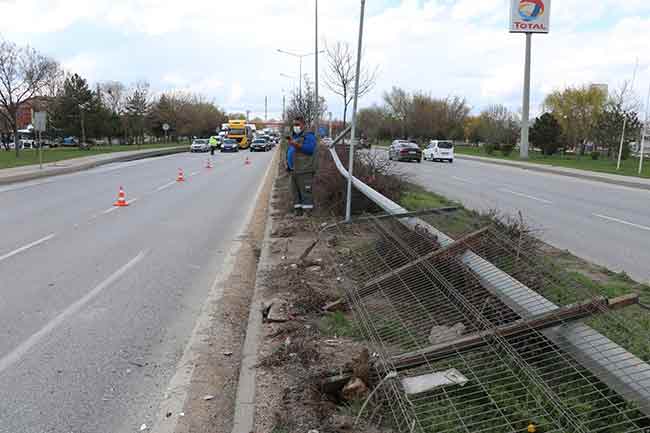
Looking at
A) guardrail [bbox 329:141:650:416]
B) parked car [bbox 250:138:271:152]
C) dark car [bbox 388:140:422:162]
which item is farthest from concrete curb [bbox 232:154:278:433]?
parked car [bbox 250:138:271:152]

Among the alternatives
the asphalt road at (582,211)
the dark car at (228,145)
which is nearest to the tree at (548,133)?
the dark car at (228,145)

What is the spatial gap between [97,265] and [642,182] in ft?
75.5

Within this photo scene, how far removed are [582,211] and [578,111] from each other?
55.5 meters

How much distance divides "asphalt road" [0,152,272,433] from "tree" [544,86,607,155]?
56.8 m

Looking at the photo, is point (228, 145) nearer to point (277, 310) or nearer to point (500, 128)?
point (500, 128)

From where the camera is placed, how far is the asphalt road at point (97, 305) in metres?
4.22

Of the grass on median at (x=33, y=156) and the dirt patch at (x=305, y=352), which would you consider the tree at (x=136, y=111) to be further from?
the dirt patch at (x=305, y=352)

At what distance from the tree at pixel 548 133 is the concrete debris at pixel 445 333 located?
5913cm

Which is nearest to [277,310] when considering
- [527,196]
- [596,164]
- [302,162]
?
[302,162]

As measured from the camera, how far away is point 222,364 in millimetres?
4910

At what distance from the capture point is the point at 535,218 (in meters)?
13.4

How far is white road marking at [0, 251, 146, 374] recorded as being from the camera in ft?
16.3

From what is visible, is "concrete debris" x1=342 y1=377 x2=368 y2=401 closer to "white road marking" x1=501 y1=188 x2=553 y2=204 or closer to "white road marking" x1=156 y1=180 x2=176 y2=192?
"white road marking" x1=501 y1=188 x2=553 y2=204

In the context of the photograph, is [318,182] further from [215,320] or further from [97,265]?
[215,320]
